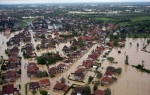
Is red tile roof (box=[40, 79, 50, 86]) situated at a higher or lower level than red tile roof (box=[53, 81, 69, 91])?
higher

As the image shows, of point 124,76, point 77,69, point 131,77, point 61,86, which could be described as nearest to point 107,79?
point 124,76

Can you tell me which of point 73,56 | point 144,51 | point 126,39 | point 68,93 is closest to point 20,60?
point 73,56

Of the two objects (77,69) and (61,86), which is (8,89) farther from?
(77,69)

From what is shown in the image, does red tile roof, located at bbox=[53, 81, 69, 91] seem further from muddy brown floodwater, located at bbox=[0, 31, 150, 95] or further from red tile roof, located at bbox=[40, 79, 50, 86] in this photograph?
red tile roof, located at bbox=[40, 79, 50, 86]

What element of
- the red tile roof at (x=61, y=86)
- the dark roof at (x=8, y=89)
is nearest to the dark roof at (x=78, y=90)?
the red tile roof at (x=61, y=86)

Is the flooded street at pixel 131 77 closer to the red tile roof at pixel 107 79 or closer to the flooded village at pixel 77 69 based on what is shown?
the flooded village at pixel 77 69

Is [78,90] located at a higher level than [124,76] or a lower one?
higher

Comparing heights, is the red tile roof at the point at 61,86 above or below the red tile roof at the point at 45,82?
below

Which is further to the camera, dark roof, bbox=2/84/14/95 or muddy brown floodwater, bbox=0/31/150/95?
muddy brown floodwater, bbox=0/31/150/95

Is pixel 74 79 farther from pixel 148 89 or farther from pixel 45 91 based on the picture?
pixel 148 89

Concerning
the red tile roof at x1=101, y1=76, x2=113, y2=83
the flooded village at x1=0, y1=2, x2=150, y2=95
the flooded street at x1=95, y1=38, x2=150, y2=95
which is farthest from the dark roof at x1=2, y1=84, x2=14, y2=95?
the red tile roof at x1=101, y1=76, x2=113, y2=83

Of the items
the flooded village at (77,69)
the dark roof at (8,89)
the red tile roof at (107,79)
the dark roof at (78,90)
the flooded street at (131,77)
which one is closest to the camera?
the dark roof at (78,90)

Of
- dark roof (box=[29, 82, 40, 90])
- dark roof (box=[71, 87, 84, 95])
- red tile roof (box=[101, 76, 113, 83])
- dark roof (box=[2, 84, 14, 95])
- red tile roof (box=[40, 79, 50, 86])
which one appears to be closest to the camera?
dark roof (box=[71, 87, 84, 95])
